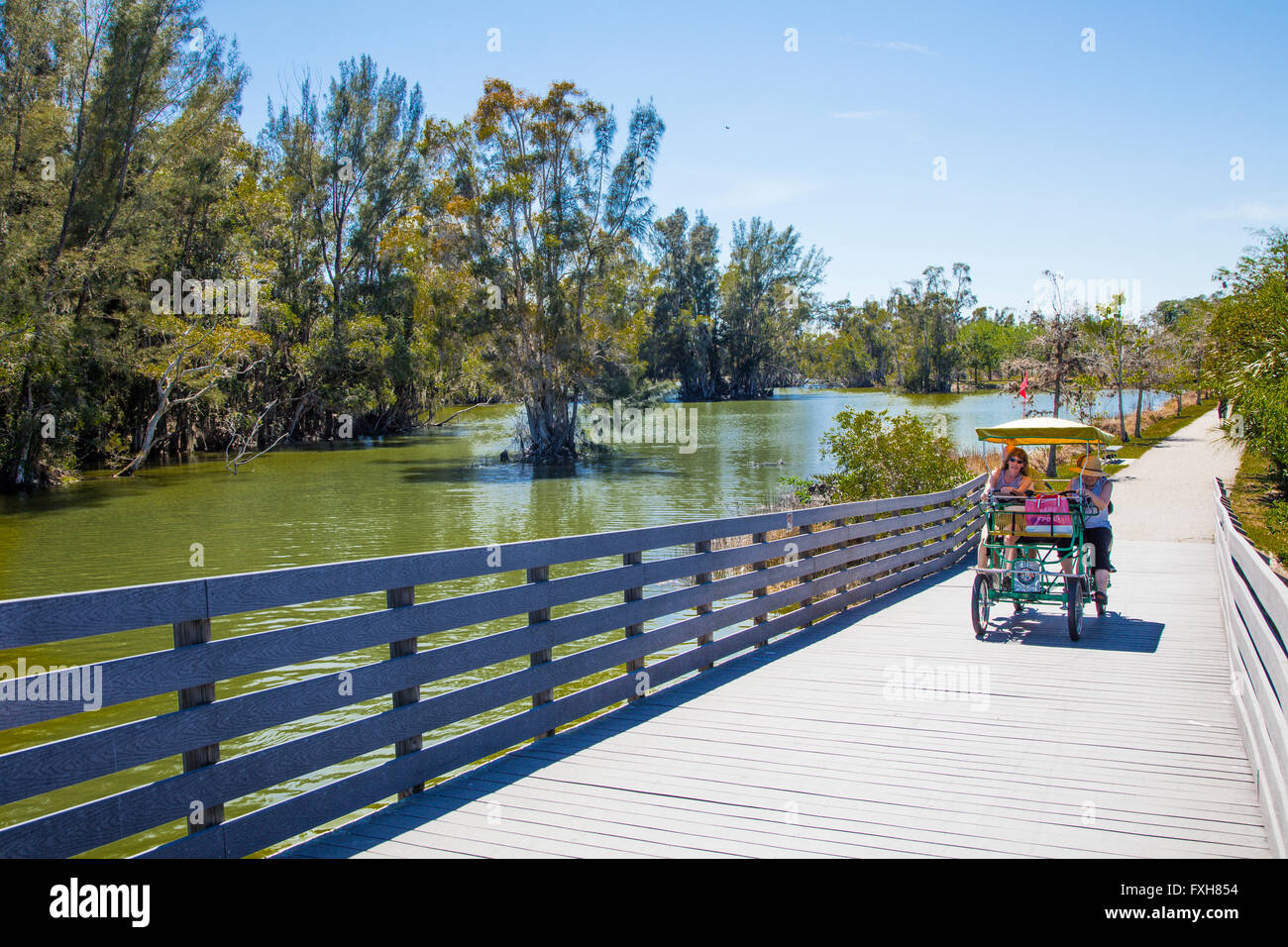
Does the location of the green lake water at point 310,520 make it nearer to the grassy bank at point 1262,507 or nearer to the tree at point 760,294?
the grassy bank at point 1262,507

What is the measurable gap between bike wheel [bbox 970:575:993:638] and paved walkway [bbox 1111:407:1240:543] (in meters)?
10.7

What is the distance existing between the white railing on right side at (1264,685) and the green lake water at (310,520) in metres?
4.89

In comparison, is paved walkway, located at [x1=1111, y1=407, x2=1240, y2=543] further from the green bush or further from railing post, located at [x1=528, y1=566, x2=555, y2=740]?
railing post, located at [x1=528, y1=566, x2=555, y2=740]

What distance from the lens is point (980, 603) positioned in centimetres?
891

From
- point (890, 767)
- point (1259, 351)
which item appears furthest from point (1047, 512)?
point (1259, 351)

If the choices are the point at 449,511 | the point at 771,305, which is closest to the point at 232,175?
the point at 449,511

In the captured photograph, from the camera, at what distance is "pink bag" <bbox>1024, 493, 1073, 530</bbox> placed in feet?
29.9

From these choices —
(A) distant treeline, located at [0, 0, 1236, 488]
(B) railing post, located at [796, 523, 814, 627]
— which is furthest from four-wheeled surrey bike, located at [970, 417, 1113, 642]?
(A) distant treeline, located at [0, 0, 1236, 488]

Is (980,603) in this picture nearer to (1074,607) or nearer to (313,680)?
(1074,607)

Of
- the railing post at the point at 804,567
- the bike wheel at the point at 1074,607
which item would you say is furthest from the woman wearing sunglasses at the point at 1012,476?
the railing post at the point at 804,567

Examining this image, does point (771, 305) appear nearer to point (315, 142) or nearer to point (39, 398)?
point (315, 142)

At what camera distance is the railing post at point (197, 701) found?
3.71 meters

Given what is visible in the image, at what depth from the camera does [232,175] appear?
1718 inches
